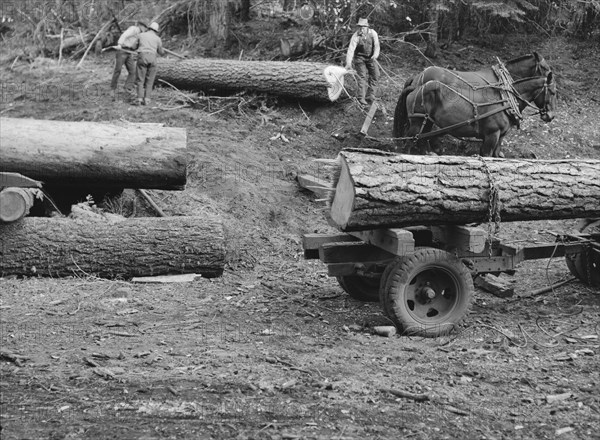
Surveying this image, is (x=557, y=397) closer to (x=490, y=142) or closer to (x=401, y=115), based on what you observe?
(x=490, y=142)

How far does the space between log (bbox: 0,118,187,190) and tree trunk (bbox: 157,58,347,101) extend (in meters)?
5.80

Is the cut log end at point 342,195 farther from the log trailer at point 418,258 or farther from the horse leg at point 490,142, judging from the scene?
the horse leg at point 490,142

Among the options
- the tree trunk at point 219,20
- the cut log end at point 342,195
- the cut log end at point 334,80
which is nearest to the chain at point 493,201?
the cut log end at point 342,195

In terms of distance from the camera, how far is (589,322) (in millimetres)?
7719

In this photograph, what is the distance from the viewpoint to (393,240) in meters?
7.08

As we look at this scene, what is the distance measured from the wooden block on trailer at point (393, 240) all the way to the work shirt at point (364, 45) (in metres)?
8.10

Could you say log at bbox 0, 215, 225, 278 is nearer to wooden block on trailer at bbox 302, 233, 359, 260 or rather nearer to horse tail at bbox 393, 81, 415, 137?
wooden block on trailer at bbox 302, 233, 359, 260

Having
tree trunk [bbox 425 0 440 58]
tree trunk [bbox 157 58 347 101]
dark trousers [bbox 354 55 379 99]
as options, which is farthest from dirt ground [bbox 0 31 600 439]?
tree trunk [bbox 425 0 440 58]

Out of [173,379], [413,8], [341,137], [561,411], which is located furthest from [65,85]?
[561,411]

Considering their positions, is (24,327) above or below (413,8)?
below

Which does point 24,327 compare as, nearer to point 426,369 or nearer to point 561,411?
point 426,369

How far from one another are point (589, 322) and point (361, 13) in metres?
10.9

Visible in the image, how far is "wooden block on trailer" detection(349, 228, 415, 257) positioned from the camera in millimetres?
6977

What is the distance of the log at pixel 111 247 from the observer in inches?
341
